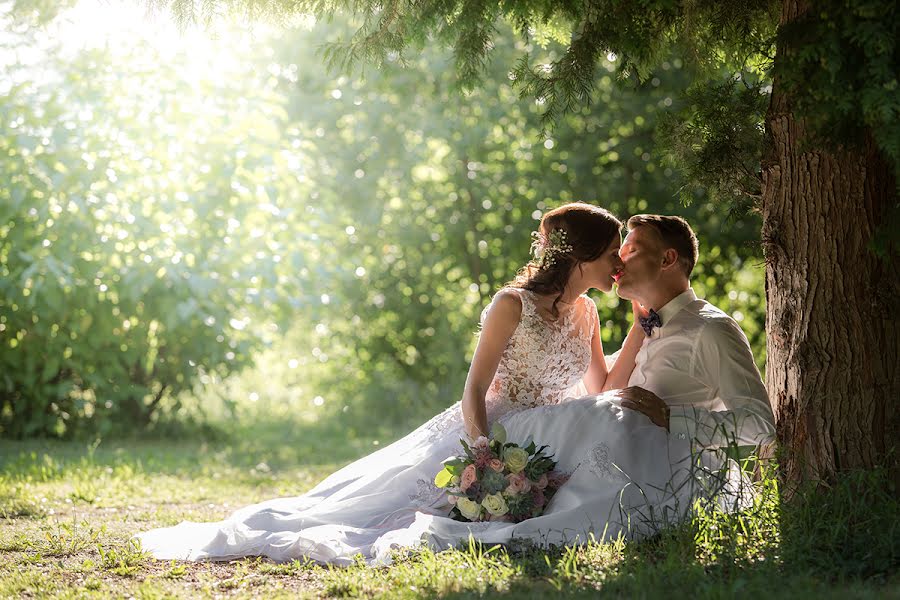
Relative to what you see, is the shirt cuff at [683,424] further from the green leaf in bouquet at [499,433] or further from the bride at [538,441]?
the green leaf in bouquet at [499,433]

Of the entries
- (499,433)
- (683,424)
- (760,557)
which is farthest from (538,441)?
(760,557)

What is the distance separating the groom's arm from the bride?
133 millimetres

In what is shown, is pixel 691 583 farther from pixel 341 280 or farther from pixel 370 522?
pixel 341 280

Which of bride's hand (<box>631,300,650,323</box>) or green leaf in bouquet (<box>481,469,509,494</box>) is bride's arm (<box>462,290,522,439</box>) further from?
bride's hand (<box>631,300,650,323</box>)

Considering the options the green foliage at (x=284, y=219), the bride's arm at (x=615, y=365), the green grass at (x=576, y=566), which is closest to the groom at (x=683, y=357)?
the bride's arm at (x=615, y=365)

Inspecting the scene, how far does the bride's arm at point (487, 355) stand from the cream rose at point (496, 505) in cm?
47

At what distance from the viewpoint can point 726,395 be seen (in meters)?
4.03

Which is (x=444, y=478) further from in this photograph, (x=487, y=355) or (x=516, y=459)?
(x=487, y=355)

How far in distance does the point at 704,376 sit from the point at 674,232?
0.70 m

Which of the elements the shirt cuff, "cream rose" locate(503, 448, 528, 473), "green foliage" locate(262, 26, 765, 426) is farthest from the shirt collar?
"green foliage" locate(262, 26, 765, 426)

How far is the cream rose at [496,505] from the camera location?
12.5 ft

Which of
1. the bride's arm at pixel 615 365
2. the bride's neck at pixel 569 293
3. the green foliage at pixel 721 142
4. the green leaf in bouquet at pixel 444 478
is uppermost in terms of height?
the green foliage at pixel 721 142

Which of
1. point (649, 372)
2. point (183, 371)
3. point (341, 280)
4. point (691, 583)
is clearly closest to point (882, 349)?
point (649, 372)

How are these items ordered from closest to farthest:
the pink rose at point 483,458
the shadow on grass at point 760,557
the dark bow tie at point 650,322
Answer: the shadow on grass at point 760,557
the pink rose at point 483,458
the dark bow tie at point 650,322
